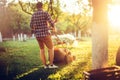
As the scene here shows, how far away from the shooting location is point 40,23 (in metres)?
9.29

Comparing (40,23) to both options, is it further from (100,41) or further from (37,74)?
(100,41)

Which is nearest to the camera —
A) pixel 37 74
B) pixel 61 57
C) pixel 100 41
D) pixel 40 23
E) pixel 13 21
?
pixel 100 41

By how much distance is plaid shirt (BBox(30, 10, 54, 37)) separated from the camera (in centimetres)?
925

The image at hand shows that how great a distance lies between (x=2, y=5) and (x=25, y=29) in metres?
6.85

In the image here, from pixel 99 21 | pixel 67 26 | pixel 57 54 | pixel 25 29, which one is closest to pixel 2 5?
pixel 25 29

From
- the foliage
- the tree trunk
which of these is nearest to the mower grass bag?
the tree trunk

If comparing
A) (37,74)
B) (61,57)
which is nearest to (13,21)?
(61,57)

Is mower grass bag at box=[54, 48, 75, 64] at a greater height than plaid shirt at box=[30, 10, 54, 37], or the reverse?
plaid shirt at box=[30, 10, 54, 37]

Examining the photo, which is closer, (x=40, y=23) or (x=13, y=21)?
(x=40, y=23)

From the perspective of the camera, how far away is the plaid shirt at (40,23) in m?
9.25

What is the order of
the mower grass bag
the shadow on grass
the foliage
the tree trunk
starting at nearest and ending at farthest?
the tree trunk < the shadow on grass < the mower grass bag < the foliage

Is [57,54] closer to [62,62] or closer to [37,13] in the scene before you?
[62,62]

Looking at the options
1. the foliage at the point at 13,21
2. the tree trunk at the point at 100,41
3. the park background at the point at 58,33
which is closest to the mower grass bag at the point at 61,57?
the park background at the point at 58,33

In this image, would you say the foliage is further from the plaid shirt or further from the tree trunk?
the tree trunk
